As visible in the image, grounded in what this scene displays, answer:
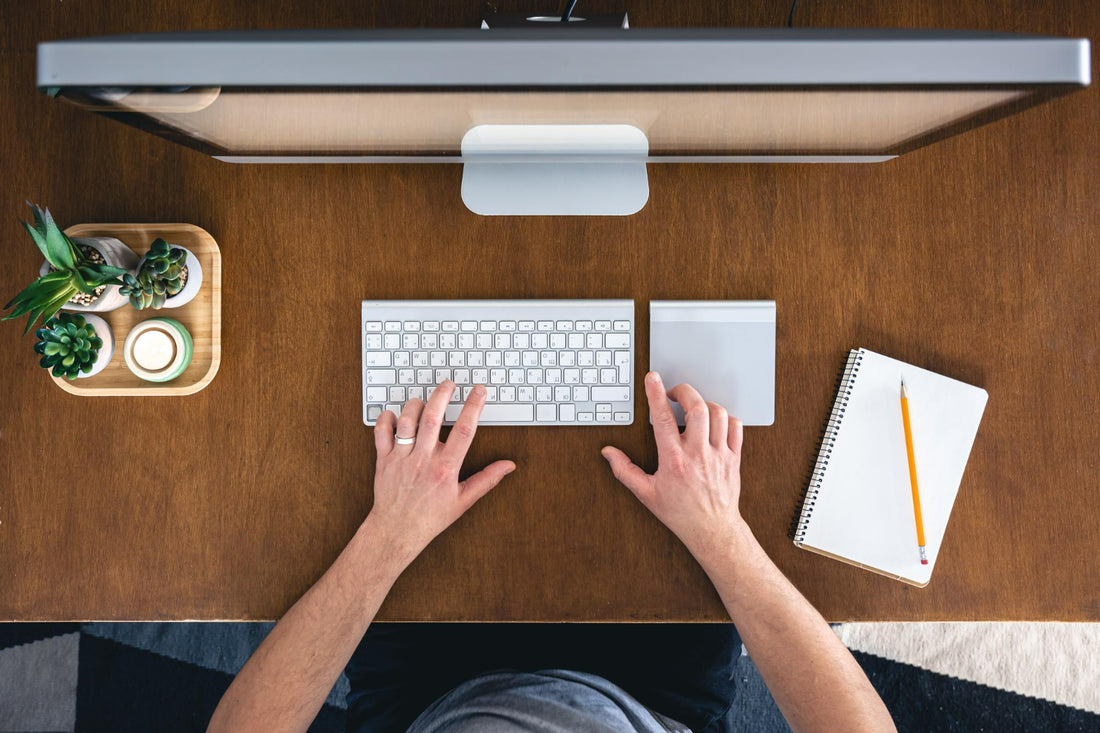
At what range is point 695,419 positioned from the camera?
72cm

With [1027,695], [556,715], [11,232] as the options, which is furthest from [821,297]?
[1027,695]

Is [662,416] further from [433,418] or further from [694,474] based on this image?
[433,418]

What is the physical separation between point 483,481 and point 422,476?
0.07 m

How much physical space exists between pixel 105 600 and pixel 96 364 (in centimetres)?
28

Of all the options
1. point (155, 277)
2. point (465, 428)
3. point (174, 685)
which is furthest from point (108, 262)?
point (174, 685)

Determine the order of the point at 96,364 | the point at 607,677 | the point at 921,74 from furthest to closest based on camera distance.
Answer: the point at 607,677 < the point at 96,364 < the point at 921,74

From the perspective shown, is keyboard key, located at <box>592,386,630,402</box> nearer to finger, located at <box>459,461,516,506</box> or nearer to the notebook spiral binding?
finger, located at <box>459,461,516,506</box>

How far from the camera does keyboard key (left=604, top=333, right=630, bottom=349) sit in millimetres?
747

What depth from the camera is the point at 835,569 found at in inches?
29.2

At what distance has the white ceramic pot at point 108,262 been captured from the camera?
676 mm

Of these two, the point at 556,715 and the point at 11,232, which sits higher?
the point at 11,232

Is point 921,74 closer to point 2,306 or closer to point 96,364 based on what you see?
point 96,364

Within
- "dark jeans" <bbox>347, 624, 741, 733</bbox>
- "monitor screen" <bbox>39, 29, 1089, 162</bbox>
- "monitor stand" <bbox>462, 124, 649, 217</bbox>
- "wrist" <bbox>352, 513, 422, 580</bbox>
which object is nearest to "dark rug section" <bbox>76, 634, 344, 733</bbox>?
"dark jeans" <bbox>347, 624, 741, 733</bbox>

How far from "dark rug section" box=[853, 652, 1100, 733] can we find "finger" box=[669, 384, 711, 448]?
0.90 m
